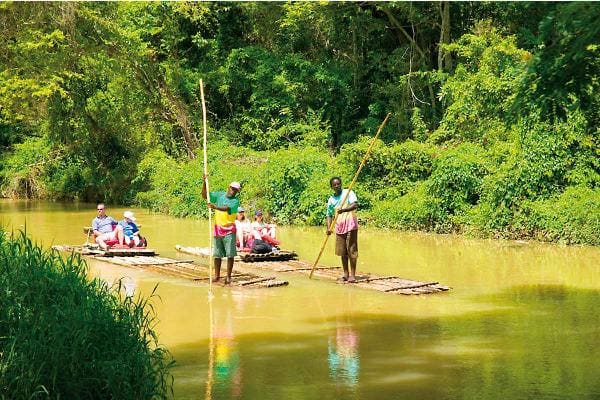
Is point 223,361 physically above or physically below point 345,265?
below

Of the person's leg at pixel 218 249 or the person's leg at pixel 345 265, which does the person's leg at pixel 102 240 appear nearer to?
the person's leg at pixel 218 249

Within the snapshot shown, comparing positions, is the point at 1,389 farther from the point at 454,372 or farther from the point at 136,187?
the point at 136,187

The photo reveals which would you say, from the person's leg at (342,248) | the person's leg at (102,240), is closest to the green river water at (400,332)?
the person's leg at (342,248)

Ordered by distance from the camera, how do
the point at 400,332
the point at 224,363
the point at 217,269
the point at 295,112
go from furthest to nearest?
the point at 295,112 → the point at 217,269 → the point at 400,332 → the point at 224,363

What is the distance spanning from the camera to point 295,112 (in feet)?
100

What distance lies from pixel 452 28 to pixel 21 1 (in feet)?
40.7

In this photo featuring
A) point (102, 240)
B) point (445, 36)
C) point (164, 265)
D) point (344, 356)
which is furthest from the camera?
point (445, 36)

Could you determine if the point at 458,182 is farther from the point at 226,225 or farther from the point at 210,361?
the point at 210,361

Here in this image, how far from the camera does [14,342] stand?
6887 mm

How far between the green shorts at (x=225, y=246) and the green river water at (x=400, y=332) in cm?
55

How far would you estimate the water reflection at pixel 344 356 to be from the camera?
8.73 metres

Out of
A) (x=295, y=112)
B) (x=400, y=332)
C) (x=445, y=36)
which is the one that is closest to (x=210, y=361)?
(x=400, y=332)

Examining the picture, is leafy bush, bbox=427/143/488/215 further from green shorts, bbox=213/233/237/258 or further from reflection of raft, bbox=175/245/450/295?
green shorts, bbox=213/233/237/258

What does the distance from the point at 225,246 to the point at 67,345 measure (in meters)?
6.64
